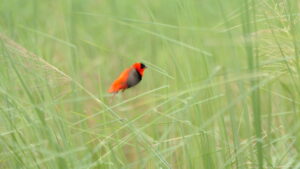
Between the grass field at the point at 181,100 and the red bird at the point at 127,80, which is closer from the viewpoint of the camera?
the grass field at the point at 181,100

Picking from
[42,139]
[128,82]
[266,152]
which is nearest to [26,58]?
[42,139]

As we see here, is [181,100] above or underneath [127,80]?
above

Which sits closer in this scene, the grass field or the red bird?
the grass field

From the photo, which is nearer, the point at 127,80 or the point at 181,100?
the point at 181,100

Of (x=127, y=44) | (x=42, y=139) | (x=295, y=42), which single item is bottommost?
(x=127, y=44)

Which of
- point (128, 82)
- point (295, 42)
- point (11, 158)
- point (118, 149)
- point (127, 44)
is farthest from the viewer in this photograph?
point (127, 44)

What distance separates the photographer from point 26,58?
1.59 metres

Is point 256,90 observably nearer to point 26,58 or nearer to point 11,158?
point 26,58

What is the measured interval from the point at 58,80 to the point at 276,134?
1.01m

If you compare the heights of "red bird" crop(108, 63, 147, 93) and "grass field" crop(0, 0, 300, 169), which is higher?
"grass field" crop(0, 0, 300, 169)

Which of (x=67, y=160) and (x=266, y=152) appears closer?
(x=67, y=160)

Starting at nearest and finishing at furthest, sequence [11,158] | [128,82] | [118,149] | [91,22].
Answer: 1. [11,158]
2. [118,149]
3. [128,82]
4. [91,22]

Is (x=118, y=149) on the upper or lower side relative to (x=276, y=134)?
upper

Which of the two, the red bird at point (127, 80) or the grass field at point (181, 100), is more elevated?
the grass field at point (181, 100)
